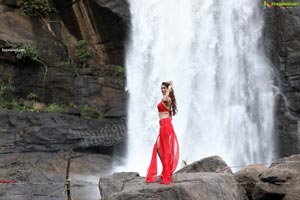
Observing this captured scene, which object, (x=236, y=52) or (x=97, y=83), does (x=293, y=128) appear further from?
(x=97, y=83)

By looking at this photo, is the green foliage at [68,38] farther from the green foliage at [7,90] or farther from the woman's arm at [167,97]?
the woman's arm at [167,97]

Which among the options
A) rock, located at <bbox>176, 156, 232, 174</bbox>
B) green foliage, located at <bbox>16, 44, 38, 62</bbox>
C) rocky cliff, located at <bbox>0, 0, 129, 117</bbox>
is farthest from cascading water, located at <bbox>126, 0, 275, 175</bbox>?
rock, located at <bbox>176, 156, 232, 174</bbox>

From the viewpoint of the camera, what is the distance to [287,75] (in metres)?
17.2

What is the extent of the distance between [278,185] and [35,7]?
15393 millimetres

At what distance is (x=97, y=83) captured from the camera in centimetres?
1844

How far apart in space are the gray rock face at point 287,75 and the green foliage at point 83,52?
8.77m

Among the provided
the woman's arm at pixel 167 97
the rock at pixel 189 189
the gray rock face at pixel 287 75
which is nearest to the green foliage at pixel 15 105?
the gray rock face at pixel 287 75

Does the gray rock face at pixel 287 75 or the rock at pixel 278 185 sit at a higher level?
the gray rock face at pixel 287 75

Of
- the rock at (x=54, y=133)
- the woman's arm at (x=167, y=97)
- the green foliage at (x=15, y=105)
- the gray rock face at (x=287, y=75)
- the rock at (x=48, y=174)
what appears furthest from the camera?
the green foliage at (x=15, y=105)

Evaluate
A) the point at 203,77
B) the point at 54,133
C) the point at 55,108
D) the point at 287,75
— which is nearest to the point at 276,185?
the point at 54,133

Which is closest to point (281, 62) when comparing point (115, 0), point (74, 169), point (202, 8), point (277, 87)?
point (277, 87)

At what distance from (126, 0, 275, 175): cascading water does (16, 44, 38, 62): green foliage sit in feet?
14.7

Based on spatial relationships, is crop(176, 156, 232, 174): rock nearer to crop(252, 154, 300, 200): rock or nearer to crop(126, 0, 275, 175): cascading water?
crop(252, 154, 300, 200): rock

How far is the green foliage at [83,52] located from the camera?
1892 cm
